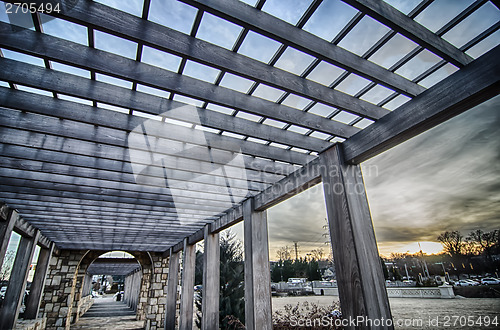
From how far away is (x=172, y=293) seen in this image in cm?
920

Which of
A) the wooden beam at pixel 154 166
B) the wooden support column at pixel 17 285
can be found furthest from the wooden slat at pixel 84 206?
the wooden support column at pixel 17 285

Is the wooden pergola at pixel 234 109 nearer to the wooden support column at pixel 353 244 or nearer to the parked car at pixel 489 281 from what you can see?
the wooden support column at pixel 353 244

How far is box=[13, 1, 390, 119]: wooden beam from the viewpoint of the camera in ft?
5.06

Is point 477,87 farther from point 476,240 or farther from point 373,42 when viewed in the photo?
point 476,240

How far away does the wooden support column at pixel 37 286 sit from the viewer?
7564 mm

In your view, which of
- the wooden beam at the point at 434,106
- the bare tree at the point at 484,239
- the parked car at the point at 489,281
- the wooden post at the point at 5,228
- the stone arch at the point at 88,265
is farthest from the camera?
the parked car at the point at 489,281

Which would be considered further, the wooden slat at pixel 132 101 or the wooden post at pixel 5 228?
the wooden post at pixel 5 228

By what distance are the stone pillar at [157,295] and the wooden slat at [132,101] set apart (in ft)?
32.1

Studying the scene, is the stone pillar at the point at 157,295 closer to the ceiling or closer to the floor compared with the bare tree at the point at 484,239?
closer to the floor

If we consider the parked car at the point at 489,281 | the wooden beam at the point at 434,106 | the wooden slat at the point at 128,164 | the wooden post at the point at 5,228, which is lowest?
the parked car at the point at 489,281

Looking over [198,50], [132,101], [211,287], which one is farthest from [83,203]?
[198,50]

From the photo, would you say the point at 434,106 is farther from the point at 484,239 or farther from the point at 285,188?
the point at 484,239

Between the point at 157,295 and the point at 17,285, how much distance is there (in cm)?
532

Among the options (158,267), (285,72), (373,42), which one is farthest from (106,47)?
(158,267)
